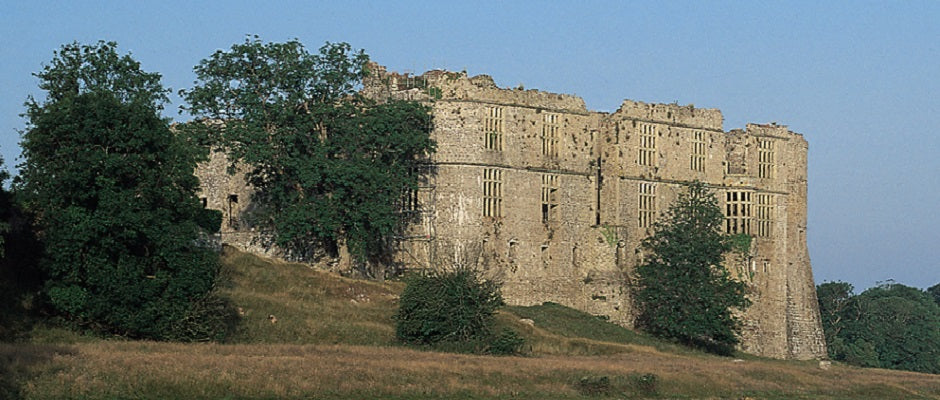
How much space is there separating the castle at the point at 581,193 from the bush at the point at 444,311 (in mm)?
14199

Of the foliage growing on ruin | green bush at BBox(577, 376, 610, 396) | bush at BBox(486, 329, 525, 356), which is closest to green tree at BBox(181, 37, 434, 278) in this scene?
bush at BBox(486, 329, 525, 356)

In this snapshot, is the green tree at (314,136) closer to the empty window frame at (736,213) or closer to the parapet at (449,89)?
the parapet at (449,89)

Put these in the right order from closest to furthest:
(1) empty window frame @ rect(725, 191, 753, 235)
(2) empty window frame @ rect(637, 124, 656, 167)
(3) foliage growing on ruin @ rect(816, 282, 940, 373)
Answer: (2) empty window frame @ rect(637, 124, 656, 167) → (1) empty window frame @ rect(725, 191, 753, 235) → (3) foliage growing on ruin @ rect(816, 282, 940, 373)

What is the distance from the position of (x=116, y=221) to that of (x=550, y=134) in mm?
36602

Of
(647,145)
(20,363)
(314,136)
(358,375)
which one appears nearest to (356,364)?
(358,375)

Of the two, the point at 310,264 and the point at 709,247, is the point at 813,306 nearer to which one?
the point at 709,247

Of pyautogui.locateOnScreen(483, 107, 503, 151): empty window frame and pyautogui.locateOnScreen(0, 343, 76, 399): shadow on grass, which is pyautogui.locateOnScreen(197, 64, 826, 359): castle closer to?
pyautogui.locateOnScreen(483, 107, 503, 151): empty window frame

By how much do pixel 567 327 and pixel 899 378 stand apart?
1977 centimetres

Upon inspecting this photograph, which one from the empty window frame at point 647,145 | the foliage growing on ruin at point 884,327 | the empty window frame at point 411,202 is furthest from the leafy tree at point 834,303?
the empty window frame at point 411,202

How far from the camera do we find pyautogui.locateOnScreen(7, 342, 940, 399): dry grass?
160ft

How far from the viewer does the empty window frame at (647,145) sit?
311 ft

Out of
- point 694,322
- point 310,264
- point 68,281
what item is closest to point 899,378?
point 694,322

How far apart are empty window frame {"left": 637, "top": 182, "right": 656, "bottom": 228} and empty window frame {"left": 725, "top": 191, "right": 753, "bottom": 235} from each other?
656 cm

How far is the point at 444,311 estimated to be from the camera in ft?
229
